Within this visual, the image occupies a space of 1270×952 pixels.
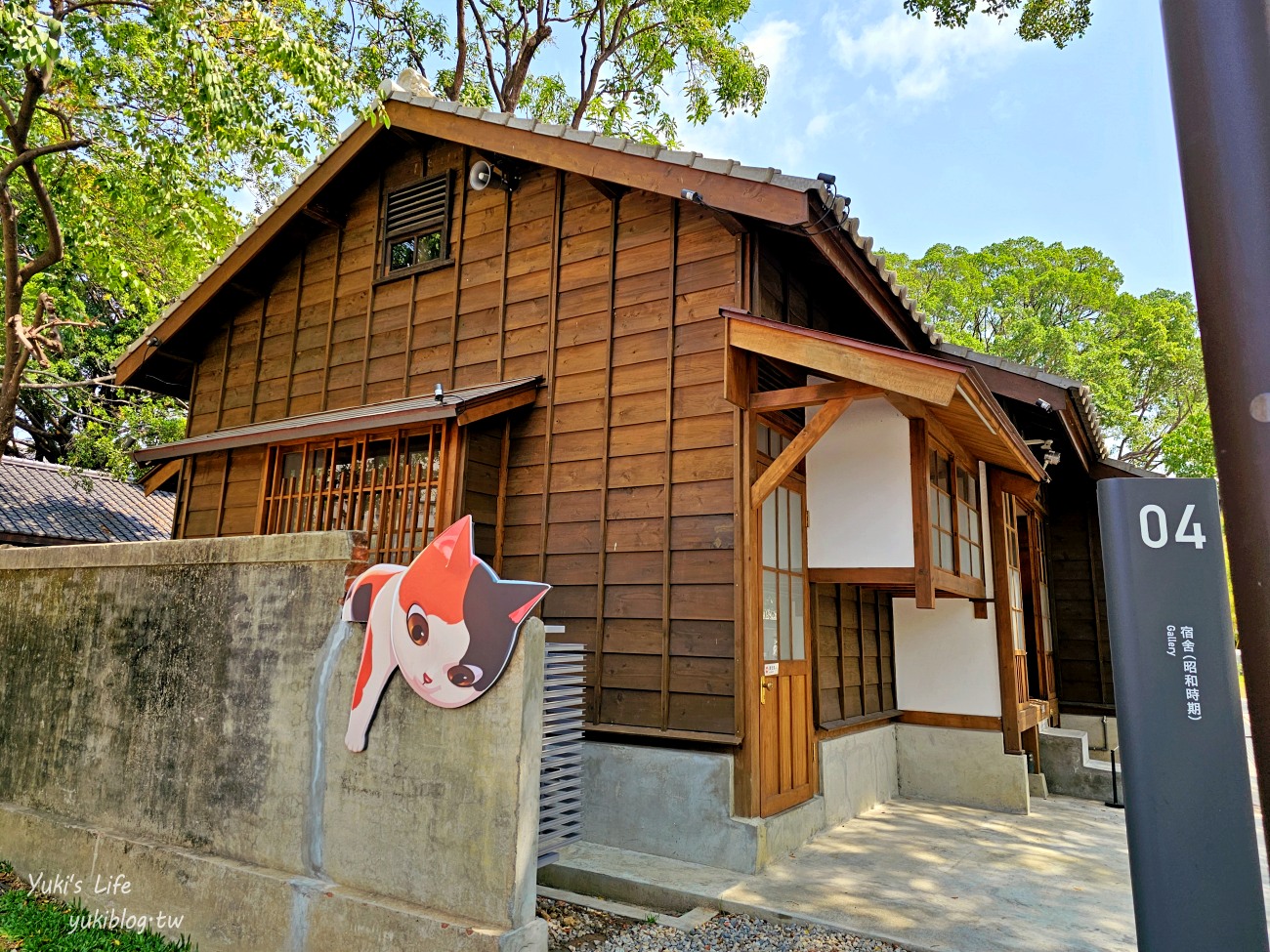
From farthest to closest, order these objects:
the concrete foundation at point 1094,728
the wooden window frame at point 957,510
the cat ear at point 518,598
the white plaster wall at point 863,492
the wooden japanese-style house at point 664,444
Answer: the concrete foundation at point 1094,728 < the wooden window frame at point 957,510 < the white plaster wall at point 863,492 < the wooden japanese-style house at point 664,444 < the cat ear at point 518,598

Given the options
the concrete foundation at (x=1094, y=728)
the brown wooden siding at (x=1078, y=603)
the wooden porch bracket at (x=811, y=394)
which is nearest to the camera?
the wooden porch bracket at (x=811, y=394)

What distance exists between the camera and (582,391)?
695 cm

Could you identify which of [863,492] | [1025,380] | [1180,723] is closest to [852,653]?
[863,492]

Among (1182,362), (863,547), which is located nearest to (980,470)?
(863,547)

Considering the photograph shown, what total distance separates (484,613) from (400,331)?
16.4 feet

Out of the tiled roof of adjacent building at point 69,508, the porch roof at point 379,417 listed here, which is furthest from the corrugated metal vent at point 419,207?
the tiled roof of adjacent building at point 69,508

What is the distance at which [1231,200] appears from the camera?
176 centimetres

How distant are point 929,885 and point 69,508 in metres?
18.8

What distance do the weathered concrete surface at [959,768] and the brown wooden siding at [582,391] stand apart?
3.70 metres

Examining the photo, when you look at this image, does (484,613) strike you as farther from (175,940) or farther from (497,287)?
(497,287)

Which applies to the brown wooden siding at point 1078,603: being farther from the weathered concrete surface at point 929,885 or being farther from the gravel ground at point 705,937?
the gravel ground at point 705,937

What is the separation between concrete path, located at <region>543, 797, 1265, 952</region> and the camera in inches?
183

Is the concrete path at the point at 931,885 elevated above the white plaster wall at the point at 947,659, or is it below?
below

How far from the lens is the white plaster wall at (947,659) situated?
8.20 meters
